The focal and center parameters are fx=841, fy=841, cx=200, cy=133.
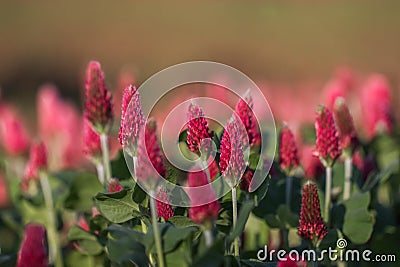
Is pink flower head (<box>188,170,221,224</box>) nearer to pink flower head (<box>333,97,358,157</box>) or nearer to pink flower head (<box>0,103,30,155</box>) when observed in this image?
pink flower head (<box>333,97,358,157</box>)

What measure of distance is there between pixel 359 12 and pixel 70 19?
18.7 ft

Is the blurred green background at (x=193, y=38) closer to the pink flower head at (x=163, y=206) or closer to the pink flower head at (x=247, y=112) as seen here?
the pink flower head at (x=247, y=112)

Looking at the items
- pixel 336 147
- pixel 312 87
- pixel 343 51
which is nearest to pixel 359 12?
pixel 343 51

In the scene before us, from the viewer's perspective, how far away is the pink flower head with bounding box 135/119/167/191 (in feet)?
5.09

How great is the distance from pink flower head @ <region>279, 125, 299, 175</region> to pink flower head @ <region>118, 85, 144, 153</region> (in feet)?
1.84

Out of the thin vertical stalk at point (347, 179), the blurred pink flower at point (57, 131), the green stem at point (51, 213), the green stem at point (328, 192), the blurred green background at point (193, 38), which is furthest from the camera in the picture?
the blurred green background at point (193, 38)

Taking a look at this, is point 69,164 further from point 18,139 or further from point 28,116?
point 28,116

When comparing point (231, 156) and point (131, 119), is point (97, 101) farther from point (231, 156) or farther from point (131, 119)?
point (231, 156)

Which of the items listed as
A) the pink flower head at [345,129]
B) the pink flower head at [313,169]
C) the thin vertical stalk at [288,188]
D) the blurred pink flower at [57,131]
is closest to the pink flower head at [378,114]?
the pink flower head at [313,169]

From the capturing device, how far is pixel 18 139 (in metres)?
3.29

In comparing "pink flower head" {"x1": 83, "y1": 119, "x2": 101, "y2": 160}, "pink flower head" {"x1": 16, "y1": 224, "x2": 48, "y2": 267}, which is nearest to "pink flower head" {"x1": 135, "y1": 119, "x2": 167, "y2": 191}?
"pink flower head" {"x1": 16, "y1": 224, "x2": 48, "y2": 267}

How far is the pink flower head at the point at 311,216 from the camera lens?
1.75m

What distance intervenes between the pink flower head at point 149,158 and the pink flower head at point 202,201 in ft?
0.22

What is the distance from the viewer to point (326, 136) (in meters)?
2.01
